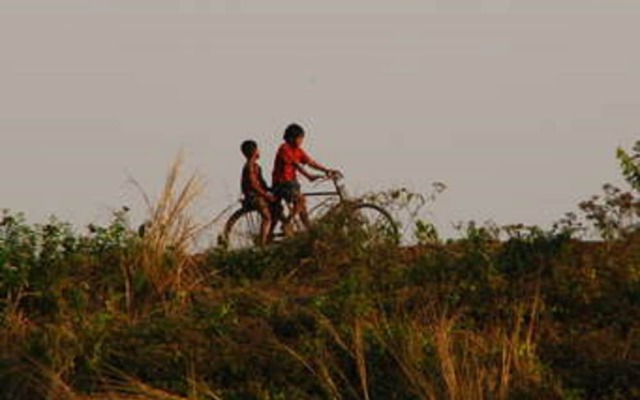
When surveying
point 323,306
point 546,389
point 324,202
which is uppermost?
point 324,202

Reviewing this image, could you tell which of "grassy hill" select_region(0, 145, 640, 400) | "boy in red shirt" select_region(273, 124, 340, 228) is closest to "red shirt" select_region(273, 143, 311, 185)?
"boy in red shirt" select_region(273, 124, 340, 228)

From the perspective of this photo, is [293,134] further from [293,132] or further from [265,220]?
[265,220]

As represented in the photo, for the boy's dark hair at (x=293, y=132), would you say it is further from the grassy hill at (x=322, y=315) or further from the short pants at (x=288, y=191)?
the grassy hill at (x=322, y=315)

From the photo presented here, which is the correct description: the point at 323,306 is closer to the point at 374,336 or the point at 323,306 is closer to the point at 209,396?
the point at 374,336

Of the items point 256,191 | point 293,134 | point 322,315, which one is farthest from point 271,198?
point 322,315

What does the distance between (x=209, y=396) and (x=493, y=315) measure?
300 cm

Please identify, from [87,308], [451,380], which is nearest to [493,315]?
[451,380]

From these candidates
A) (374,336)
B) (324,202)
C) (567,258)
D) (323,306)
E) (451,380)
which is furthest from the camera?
(324,202)

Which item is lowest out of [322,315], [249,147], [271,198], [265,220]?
[322,315]

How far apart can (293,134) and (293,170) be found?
41cm

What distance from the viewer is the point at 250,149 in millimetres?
19781

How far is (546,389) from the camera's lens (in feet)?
42.0

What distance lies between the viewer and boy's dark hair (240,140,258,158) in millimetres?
19741

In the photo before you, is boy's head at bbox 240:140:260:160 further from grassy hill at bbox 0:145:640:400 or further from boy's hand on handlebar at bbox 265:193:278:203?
grassy hill at bbox 0:145:640:400
